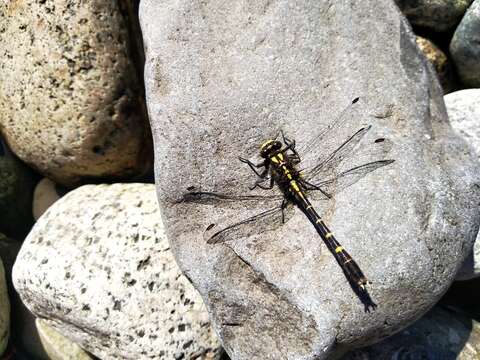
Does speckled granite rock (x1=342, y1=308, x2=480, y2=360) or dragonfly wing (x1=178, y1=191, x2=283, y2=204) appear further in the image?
speckled granite rock (x1=342, y1=308, x2=480, y2=360)

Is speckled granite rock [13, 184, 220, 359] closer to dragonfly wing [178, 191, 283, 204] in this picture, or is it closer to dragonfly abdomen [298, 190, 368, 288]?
dragonfly wing [178, 191, 283, 204]

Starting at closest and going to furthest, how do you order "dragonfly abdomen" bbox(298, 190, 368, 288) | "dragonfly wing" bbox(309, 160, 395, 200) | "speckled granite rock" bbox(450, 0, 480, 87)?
"dragonfly abdomen" bbox(298, 190, 368, 288), "dragonfly wing" bbox(309, 160, 395, 200), "speckled granite rock" bbox(450, 0, 480, 87)

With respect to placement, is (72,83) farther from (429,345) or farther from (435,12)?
(429,345)

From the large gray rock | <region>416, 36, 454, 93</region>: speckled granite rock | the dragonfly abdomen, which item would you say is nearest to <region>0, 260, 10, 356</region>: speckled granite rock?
the large gray rock

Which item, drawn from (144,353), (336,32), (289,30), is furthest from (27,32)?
(144,353)

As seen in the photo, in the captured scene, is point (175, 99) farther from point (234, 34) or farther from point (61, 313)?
point (61, 313)

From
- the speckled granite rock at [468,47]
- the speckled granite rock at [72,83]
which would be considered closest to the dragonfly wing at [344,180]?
the speckled granite rock at [72,83]
